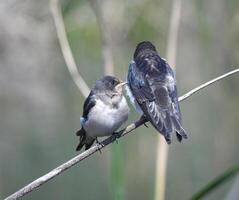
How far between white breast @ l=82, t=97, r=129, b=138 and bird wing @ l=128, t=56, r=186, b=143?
0.10 meters

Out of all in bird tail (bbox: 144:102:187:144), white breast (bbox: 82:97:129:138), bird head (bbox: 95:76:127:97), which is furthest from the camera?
bird head (bbox: 95:76:127:97)

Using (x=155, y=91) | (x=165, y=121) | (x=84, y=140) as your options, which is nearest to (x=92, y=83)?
(x=84, y=140)

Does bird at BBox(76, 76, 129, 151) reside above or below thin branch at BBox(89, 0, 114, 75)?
below

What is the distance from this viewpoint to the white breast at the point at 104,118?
3939 millimetres

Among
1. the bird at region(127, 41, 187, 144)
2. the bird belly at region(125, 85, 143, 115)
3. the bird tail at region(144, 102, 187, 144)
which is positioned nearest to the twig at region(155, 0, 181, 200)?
the bird at region(127, 41, 187, 144)

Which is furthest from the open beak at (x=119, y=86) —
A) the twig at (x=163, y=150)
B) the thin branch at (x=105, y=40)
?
the twig at (x=163, y=150)

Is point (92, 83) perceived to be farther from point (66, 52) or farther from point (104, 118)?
point (104, 118)

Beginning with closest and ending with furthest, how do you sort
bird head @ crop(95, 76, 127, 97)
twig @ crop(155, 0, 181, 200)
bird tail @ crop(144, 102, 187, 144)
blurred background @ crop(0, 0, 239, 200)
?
1. bird tail @ crop(144, 102, 187, 144)
2. twig @ crop(155, 0, 181, 200)
3. bird head @ crop(95, 76, 127, 97)
4. blurred background @ crop(0, 0, 239, 200)

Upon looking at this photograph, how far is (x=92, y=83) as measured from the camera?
26.5ft

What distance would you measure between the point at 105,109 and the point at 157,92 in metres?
0.30

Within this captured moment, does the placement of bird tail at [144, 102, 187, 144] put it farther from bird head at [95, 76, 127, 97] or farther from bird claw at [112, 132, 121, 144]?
bird head at [95, 76, 127, 97]

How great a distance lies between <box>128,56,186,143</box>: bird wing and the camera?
11.6ft

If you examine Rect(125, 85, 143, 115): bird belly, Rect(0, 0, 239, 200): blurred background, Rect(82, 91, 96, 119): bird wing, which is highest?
Rect(0, 0, 239, 200): blurred background

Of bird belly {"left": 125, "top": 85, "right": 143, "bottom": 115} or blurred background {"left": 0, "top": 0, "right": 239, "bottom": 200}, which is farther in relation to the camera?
blurred background {"left": 0, "top": 0, "right": 239, "bottom": 200}
